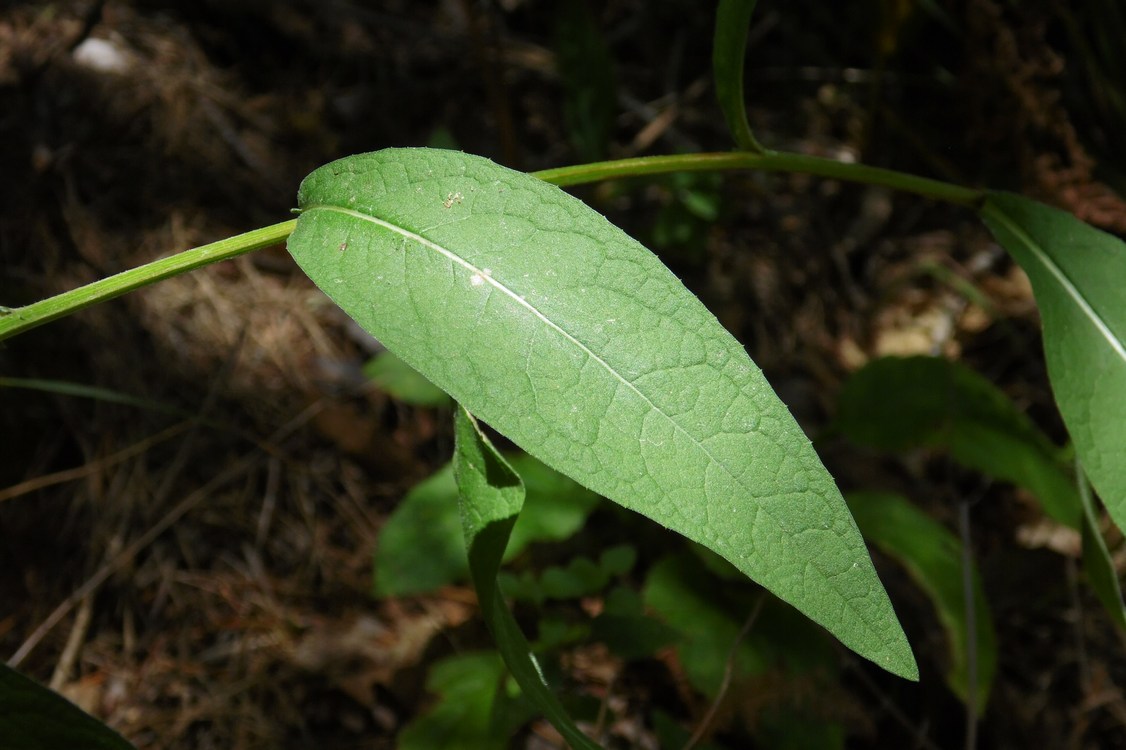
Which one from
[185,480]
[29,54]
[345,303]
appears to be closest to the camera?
[345,303]

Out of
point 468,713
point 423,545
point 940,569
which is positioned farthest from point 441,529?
point 940,569

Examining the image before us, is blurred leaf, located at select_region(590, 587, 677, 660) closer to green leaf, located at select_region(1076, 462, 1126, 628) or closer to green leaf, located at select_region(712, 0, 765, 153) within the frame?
green leaf, located at select_region(1076, 462, 1126, 628)

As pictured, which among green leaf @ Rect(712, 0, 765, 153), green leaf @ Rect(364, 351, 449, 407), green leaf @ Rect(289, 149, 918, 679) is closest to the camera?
green leaf @ Rect(289, 149, 918, 679)

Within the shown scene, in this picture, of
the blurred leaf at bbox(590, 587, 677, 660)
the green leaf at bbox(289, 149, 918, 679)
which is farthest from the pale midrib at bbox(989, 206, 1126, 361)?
the blurred leaf at bbox(590, 587, 677, 660)

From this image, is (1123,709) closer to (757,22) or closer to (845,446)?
(845,446)

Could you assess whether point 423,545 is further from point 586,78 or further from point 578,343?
point 586,78

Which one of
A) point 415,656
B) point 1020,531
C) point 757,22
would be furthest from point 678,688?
point 757,22
